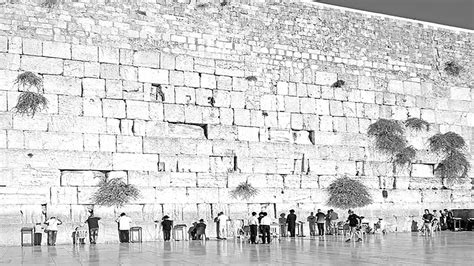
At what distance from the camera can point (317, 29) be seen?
20.4 metres

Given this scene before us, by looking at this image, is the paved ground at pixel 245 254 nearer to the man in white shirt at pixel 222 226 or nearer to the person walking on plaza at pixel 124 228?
the person walking on plaza at pixel 124 228

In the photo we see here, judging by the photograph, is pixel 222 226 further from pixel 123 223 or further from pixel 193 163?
pixel 123 223

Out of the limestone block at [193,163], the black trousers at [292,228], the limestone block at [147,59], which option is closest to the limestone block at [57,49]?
the limestone block at [147,59]

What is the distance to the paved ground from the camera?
33.9 feet

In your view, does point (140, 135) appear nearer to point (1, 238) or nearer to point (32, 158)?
point (32, 158)

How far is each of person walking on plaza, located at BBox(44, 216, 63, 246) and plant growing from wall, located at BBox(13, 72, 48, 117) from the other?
2.64 meters

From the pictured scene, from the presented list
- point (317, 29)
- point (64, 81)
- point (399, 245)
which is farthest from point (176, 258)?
point (317, 29)

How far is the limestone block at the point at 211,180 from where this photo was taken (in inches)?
694

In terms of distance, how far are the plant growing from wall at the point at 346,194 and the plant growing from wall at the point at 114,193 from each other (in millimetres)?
5777

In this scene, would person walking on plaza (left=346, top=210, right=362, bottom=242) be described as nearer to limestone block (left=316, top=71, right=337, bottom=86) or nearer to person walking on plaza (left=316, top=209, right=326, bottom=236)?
person walking on plaza (left=316, top=209, right=326, bottom=236)

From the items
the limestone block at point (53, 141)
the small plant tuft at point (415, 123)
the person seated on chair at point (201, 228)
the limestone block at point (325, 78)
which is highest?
the limestone block at point (325, 78)

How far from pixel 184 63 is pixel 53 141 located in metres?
4.12

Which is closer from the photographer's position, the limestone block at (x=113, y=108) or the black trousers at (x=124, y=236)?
the black trousers at (x=124, y=236)

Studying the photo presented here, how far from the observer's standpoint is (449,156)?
21.5 meters
